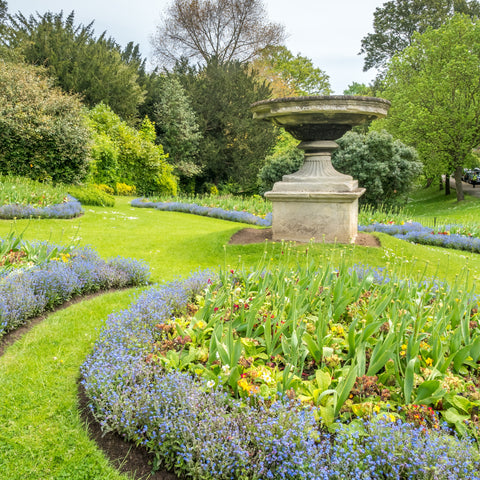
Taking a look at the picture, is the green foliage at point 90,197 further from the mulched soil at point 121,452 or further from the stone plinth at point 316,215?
the mulched soil at point 121,452

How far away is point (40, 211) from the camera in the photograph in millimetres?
9445

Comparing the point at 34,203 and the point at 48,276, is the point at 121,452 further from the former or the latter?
the point at 34,203

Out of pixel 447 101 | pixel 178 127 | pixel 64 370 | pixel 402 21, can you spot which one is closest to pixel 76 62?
pixel 178 127

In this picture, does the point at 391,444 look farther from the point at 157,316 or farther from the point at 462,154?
the point at 462,154

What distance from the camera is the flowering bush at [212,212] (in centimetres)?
1178

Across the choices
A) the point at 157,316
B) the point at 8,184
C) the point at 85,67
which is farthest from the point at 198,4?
the point at 157,316

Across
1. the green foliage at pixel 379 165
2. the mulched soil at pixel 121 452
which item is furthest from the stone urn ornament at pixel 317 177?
the green foliage at pixel 379 165

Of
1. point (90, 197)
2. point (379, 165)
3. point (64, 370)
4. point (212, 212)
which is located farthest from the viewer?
point (379, 165)

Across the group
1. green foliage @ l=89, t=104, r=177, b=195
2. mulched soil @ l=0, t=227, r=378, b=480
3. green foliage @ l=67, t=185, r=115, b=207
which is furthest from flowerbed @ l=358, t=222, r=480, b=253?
green foliage @ l=89, t=104, r=177, b=195

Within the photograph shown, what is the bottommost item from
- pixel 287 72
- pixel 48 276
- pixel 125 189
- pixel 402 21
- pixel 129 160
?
pixel 48 276

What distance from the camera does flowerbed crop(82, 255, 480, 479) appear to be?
6.55 feet

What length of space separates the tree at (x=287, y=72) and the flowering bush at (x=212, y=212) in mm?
19577

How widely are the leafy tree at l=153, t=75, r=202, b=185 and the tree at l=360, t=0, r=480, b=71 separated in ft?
62.5

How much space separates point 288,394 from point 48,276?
3.05 meters
